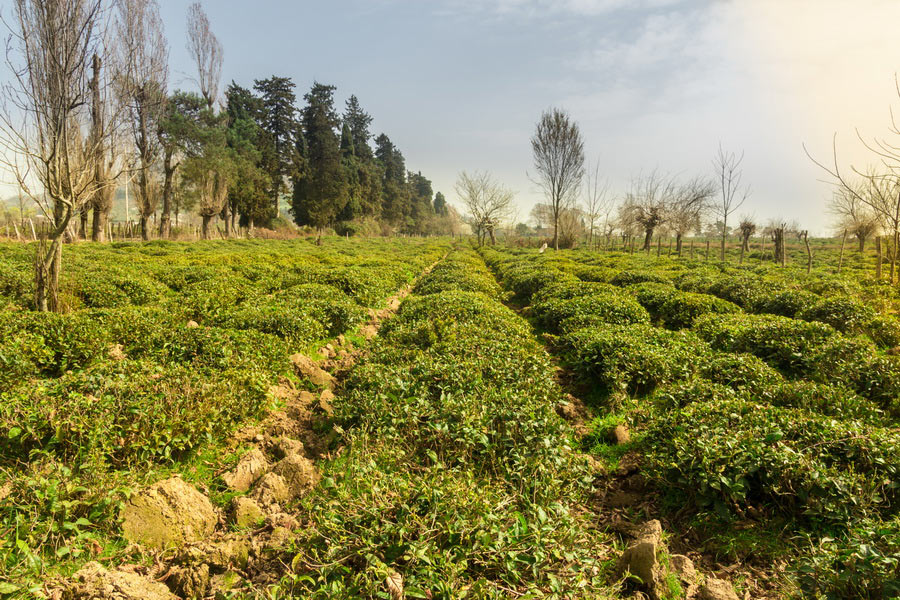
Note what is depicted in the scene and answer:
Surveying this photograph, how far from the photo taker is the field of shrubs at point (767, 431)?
3061 mm

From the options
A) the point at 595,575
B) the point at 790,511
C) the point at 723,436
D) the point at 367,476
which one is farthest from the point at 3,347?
the point at 790,511

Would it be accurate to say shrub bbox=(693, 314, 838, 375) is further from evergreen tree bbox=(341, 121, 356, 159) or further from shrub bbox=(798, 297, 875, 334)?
evergreen tree bbox=(341, 121, 356, 159)

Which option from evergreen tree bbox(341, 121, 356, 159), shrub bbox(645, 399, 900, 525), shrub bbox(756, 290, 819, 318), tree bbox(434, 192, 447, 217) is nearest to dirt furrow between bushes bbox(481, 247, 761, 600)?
shrub bbox(645, 399, 900, 525)

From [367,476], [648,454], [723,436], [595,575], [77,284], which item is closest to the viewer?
[595,575]

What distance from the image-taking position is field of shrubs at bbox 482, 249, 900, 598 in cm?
306

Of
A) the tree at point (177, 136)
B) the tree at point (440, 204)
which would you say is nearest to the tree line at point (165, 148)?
the tree at point (177, 136)

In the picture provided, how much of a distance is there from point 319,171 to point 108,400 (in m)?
49.0

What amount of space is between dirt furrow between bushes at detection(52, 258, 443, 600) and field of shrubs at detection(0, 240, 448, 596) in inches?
7.0

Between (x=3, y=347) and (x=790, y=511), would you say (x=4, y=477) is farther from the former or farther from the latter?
(x=790, y=511)

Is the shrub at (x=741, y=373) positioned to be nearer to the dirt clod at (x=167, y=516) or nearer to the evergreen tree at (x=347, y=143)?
the dirt clod at (x=167, y=516)

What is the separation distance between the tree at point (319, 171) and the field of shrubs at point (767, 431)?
4454 centimetres

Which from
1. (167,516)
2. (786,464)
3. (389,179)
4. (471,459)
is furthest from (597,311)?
(389,179)

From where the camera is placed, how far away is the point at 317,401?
226 inches

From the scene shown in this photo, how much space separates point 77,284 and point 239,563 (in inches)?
407
